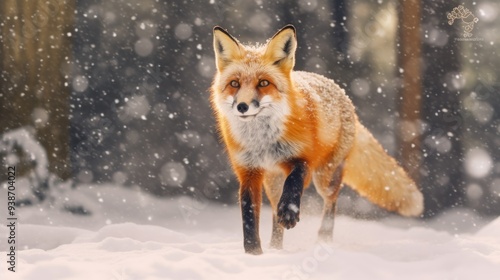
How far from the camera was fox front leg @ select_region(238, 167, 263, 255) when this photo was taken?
12.0 feet

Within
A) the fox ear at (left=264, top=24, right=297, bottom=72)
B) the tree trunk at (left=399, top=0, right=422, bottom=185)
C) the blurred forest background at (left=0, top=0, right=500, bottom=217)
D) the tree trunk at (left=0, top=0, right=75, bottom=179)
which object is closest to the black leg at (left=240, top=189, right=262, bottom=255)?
the fox ear at (left=264, top=24, right=297, bottom=72)

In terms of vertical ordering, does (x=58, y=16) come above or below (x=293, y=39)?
above

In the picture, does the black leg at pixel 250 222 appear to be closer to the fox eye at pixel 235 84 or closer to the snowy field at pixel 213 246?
the snowy field at pixel 213 246

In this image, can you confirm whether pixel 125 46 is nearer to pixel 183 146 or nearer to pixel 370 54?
pixel 183 146

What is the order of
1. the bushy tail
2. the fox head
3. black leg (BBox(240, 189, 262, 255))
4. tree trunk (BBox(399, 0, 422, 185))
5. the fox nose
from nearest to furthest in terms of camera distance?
the fox nose < the fox head < black leg (BBox(240, 189, 262, 255)) < the bushy tail < tree trunk (BBox(399, 0, 422, 185))

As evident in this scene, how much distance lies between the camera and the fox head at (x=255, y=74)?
3.50 m

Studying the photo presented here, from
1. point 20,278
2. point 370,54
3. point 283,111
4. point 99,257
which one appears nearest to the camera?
point 20,278

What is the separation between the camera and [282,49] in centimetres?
370

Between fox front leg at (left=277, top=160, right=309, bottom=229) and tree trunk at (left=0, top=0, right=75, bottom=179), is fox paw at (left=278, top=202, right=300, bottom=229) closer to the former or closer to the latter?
fox front leg at (left=277, top=160, right=309, bottom=229)

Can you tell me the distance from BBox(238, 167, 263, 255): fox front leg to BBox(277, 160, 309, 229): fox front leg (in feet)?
0.91

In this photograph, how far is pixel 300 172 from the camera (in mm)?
3703

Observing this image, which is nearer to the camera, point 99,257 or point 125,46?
point 99,257

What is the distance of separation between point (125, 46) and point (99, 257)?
10.9 feet

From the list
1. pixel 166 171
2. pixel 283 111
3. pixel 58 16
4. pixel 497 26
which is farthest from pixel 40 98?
pixel 497 26
